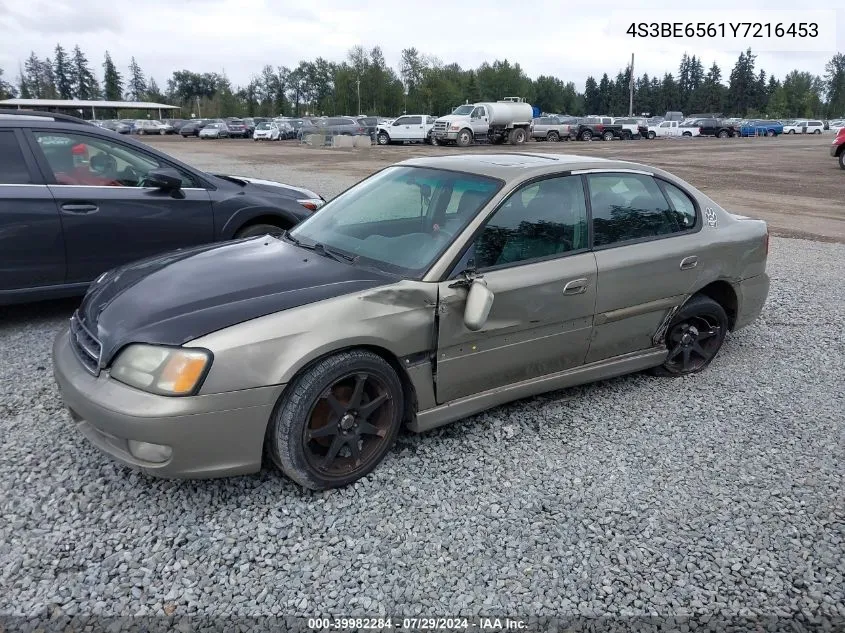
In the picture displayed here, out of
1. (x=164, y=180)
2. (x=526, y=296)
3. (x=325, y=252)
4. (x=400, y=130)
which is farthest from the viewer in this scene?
(x=400, y=130)

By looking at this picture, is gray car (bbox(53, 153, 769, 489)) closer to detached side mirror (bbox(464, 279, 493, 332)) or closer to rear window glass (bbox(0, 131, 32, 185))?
detached side mirror (bbox(464, 279, 493, 332))

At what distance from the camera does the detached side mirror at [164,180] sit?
17.5 feet

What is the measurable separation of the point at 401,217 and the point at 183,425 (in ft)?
6.01

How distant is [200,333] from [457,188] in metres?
1.74

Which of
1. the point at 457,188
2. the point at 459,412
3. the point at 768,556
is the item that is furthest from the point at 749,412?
the point at 457,188

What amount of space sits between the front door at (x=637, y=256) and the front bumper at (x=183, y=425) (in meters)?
2.08

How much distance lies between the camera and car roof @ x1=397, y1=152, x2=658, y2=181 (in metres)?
3.84

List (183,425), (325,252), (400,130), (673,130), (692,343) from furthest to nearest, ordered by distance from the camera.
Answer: (673,130), (400,130), (692,343), (325,252), (183,425)

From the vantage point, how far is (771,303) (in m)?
6.42

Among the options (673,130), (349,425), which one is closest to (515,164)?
(349,425)

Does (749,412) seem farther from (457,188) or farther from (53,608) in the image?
(53,608)

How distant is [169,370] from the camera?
2.74 meters

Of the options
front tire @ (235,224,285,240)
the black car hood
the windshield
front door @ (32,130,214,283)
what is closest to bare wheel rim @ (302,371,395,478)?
the black car hood

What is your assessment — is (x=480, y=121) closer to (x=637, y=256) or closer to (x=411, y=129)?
(x=411, y=129)
